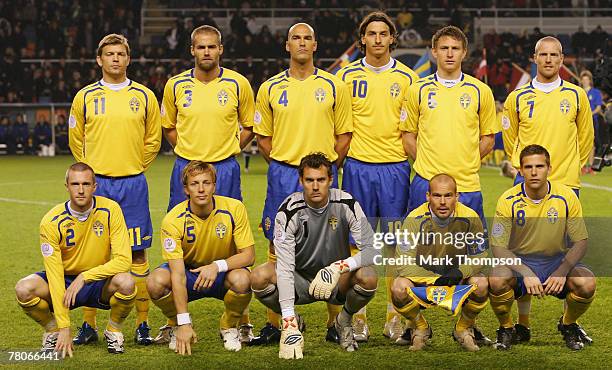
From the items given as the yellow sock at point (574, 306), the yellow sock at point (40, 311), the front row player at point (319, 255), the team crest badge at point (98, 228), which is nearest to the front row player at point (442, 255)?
the front row player at point (319, 255)

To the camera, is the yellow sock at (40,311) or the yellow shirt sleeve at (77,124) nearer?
the yellow sock at (40,311)

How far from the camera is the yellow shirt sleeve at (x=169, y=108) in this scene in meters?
6.49

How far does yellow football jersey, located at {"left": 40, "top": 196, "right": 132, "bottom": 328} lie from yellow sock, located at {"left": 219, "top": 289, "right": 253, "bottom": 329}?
0.65 m

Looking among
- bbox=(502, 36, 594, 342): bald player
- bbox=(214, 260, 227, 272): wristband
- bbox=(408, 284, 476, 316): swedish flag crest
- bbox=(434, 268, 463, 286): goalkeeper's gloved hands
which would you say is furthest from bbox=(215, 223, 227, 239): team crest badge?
bbox=(502, 36, 594, 342): bald player

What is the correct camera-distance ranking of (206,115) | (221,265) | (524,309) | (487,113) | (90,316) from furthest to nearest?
(206,115) → (487,113) → (90,316) → (524,309) → (221,265)

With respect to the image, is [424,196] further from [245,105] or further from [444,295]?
[245,105]

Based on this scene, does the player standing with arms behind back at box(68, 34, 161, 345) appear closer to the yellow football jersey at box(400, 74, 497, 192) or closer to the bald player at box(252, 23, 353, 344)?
the bald player at box(252, 23, 353, 344)

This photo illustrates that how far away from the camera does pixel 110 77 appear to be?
6.36m

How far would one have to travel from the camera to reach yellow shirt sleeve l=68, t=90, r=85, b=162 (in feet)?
20.9

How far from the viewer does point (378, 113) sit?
643 cm

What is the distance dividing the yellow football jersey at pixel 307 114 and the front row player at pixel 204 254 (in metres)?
0.61

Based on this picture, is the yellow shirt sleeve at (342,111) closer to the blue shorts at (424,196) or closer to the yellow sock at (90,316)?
the blue shorts at (424,196)

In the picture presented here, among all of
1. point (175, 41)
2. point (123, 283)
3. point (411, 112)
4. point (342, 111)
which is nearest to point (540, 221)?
point (411, 112)

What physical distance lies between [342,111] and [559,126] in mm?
1437
